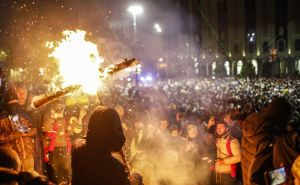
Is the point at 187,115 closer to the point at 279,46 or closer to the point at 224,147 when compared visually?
the point at 224,147

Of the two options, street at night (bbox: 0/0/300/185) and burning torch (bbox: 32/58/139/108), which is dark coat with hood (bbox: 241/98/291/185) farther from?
burning torch (bbox: 32/58/139/108)

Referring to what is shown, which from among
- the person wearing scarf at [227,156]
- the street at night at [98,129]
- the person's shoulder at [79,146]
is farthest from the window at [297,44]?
the person's shoulder at [79,146]

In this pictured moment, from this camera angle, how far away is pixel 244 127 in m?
4.58

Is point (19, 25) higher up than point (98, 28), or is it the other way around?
point (98, 28)

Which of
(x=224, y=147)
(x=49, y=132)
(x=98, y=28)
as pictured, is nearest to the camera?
(x=224, y=147)

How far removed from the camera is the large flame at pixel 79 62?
438 cm

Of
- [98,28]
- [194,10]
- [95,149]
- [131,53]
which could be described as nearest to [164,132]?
[95,149]

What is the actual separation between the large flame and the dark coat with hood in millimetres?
1865

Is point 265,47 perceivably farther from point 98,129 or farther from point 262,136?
point 98,129

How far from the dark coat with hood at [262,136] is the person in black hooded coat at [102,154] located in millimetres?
1749

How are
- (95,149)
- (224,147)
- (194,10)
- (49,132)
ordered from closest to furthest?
(95,149), (224,147), (49,132), (194,10)

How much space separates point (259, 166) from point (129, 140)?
4456 mm

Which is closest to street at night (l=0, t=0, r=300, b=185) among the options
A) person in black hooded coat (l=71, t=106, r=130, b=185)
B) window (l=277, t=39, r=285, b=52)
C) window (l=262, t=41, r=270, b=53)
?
person in black hooded coat (l=71, t=106, r=130, b=185)

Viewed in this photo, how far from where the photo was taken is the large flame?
4.38 m
